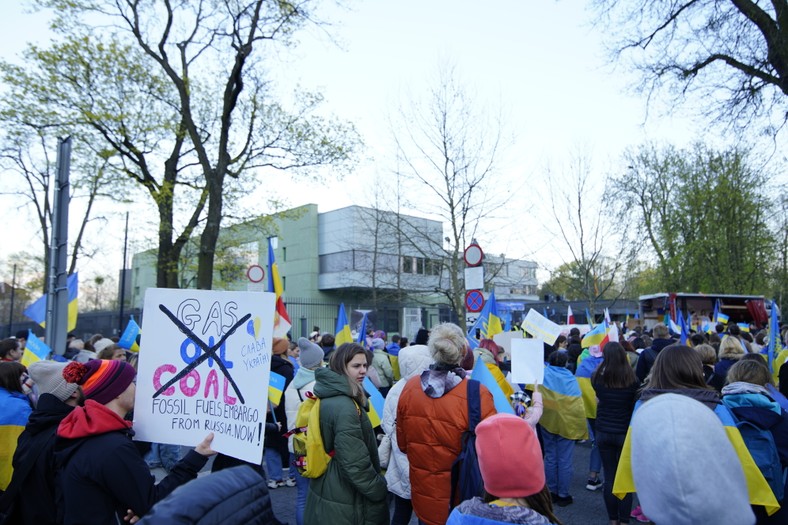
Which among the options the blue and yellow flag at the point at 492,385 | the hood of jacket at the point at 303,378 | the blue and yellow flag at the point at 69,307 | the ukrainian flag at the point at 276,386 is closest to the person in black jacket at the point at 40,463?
the blue and yellow flag at the point at 492,385

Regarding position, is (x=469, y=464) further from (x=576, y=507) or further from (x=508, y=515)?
(x=576, y=507)

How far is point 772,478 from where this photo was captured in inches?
153

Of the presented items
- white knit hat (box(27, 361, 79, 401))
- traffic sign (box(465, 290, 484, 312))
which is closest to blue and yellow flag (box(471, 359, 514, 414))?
white knit hat (box(27, 361, 79, 401))

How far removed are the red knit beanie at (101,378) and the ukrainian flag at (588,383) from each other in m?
6.23

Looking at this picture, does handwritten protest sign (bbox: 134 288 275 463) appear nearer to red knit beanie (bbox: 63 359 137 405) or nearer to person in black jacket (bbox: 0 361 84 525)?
red knit beanie (bbox: 63 359 137 405)

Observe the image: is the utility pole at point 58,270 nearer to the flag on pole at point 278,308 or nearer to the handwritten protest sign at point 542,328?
the flag on pole at point 278,308

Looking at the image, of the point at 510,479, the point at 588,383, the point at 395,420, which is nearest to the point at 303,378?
the point at 395,420

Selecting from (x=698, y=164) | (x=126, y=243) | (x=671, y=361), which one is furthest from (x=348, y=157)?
(x=698, y=164)

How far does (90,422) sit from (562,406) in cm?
557

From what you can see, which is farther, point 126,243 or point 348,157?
point 126,243

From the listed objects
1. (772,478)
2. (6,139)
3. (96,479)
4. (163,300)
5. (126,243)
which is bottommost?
(772,478)

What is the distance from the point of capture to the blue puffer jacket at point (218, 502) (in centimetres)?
141

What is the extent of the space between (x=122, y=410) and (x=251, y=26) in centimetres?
1556

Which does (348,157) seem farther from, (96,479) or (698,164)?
(698,164)
